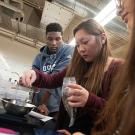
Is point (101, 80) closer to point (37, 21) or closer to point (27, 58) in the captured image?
point (37, 21)

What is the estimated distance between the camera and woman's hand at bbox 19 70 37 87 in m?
1.45

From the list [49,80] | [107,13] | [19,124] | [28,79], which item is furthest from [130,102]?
[107,13]

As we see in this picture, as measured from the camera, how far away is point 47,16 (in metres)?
4.19

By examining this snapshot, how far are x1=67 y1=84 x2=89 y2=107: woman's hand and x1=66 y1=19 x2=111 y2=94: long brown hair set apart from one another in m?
0.20

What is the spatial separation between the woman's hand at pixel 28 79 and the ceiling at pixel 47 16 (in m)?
0.75

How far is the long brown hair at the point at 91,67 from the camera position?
1275 millimetres

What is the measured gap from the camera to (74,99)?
3.46 feet

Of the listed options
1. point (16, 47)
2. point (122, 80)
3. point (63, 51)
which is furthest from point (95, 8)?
point (16, 47)

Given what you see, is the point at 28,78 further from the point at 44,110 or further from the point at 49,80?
the point at 44,110

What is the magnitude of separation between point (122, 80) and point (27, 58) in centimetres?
656

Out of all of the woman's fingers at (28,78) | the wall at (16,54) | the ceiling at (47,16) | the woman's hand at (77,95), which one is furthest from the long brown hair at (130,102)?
the wall at (16,54)

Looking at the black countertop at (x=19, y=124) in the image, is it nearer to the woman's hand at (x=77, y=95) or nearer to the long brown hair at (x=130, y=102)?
the woman's hand at (x=77, y=95)

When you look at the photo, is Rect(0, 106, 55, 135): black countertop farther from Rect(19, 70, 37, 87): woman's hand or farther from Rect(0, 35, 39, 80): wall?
Rect(0, 35, 39, 80): wall

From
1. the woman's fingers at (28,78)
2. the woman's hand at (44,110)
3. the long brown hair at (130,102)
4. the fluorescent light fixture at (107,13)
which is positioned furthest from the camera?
the fluorescent light fixture at (107,13)
